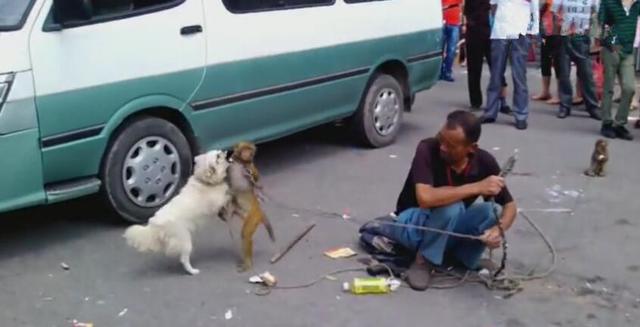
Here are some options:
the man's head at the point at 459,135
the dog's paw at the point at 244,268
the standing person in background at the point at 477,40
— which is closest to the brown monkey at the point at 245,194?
the dog's paw at the point at 244,268

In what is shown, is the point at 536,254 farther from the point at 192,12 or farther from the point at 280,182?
the point at 192,12

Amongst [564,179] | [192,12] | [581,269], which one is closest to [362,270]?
[581,269]

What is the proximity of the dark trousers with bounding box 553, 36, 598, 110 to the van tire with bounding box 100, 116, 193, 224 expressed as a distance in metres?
5.17

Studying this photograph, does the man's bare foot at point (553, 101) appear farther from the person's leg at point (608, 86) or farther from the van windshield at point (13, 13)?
the van windshield at point (13, 13)

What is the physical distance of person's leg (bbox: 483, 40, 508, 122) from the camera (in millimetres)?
8898

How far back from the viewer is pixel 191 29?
576 centimetres

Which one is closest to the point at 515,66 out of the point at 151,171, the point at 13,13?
the point at 151,171

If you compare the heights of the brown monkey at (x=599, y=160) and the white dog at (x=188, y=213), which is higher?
the white dog at (x=188, y=213)

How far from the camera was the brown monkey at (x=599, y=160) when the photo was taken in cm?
705

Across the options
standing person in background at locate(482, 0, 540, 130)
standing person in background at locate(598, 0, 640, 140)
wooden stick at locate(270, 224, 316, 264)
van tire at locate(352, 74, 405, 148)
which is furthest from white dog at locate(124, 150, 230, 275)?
standing person in background at locate(598, 0, 640, 140)

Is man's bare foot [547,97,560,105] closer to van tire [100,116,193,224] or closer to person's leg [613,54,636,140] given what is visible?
person's leg [613,54,636,140]

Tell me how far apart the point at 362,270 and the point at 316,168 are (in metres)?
2.32

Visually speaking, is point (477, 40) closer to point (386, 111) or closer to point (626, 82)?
point (626, 82)

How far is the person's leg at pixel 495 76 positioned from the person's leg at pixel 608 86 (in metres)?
0.99
